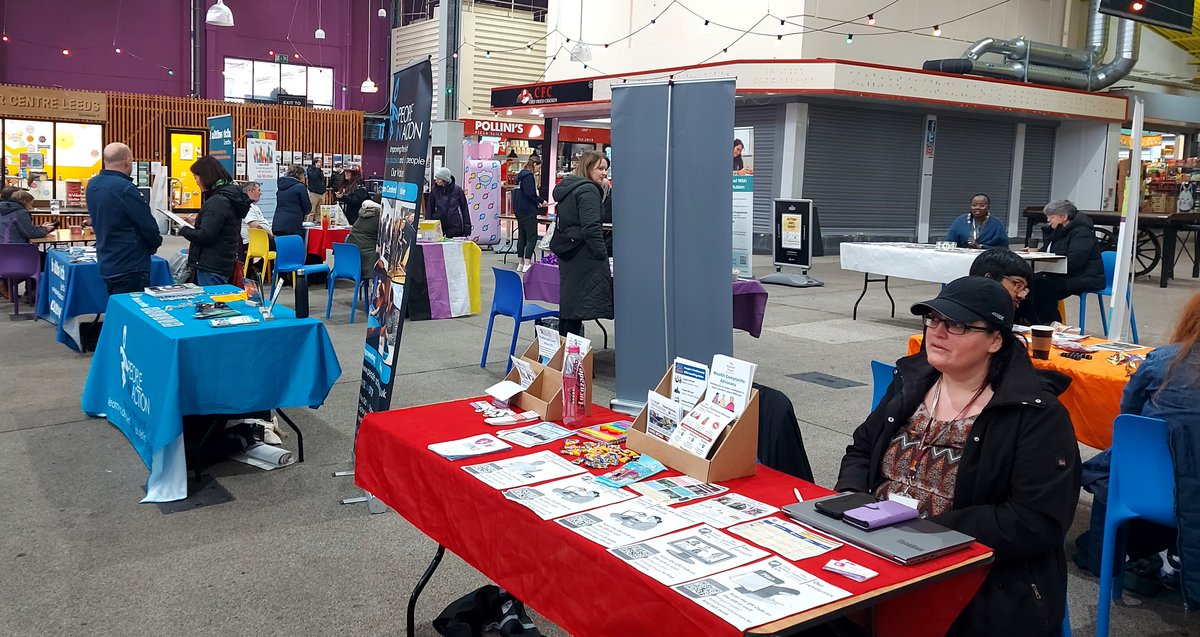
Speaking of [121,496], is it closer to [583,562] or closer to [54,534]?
[54,534]

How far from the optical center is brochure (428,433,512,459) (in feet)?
8.09

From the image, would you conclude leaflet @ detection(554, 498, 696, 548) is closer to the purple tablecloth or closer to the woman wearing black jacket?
the purple tablecloth

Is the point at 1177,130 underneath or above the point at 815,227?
above

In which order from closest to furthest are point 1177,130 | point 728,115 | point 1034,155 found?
point 728,115
point 1034,155
point 1177,130

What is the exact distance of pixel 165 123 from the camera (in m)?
20.4

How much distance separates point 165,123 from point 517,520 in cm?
2099

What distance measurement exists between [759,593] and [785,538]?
300 millimetres

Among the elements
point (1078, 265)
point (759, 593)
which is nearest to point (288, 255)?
point (1078, 265)

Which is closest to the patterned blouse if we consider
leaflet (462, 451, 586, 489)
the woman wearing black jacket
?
leaflet (462, 451, 586, 489)

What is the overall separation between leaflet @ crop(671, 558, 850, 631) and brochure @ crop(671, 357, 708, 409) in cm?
75

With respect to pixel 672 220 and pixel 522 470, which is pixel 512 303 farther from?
pixel 522 470

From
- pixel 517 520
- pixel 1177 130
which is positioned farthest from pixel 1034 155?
pixel 517 520

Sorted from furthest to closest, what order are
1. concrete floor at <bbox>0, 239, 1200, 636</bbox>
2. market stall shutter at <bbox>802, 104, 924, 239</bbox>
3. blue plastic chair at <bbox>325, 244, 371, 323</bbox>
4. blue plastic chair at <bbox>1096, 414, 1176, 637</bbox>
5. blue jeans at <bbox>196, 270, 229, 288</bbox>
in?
market stall shutter at <bbox>802, 104, 924, 239</bbox>, blue plastic chair at <bbox>325, 244, 371, 323</bbox>, blue jeans at <bbox>196, 270, 229, 288</bbox>, concrete floor at <bbox>0, 239, 1200, 636</bbox>, blue plastic chair at <bbox>1096, 414, 1176, 637</bbox>

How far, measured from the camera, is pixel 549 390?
2.96m
